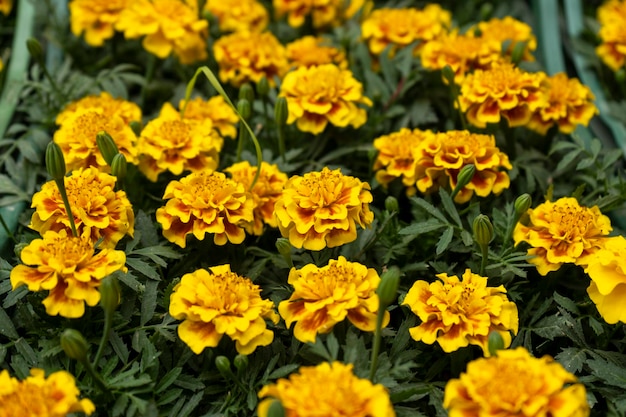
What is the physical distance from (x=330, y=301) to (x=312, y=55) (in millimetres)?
652

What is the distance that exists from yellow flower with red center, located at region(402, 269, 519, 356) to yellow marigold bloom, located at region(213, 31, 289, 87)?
0.59 m

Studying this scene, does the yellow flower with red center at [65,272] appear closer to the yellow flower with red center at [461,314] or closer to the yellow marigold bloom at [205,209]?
the yellow marigold bloom at [205,209]

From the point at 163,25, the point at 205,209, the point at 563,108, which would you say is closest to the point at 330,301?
the point at 205,209

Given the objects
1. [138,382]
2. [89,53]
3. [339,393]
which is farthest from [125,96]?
[339,393]


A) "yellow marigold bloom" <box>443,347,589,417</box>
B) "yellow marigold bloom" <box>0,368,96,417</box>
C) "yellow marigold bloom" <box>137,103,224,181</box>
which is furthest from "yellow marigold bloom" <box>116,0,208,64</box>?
"yellow marigold bloom" <box>443,347,589,417</box>

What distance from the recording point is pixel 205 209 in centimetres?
106

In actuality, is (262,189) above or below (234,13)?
below

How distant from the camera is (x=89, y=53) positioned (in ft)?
5.32

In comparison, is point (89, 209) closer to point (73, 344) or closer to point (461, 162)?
point (73, 344)

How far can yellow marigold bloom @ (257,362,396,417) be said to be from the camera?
77 centimetres

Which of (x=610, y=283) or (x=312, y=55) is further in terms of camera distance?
(x=312, y=55)

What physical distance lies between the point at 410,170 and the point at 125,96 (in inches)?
21.9

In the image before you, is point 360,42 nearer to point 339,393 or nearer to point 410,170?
point 410,170

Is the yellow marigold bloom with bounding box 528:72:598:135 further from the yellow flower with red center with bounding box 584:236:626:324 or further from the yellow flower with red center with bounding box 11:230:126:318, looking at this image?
the yellow flower with red center with bounding box 11:230:126:318
